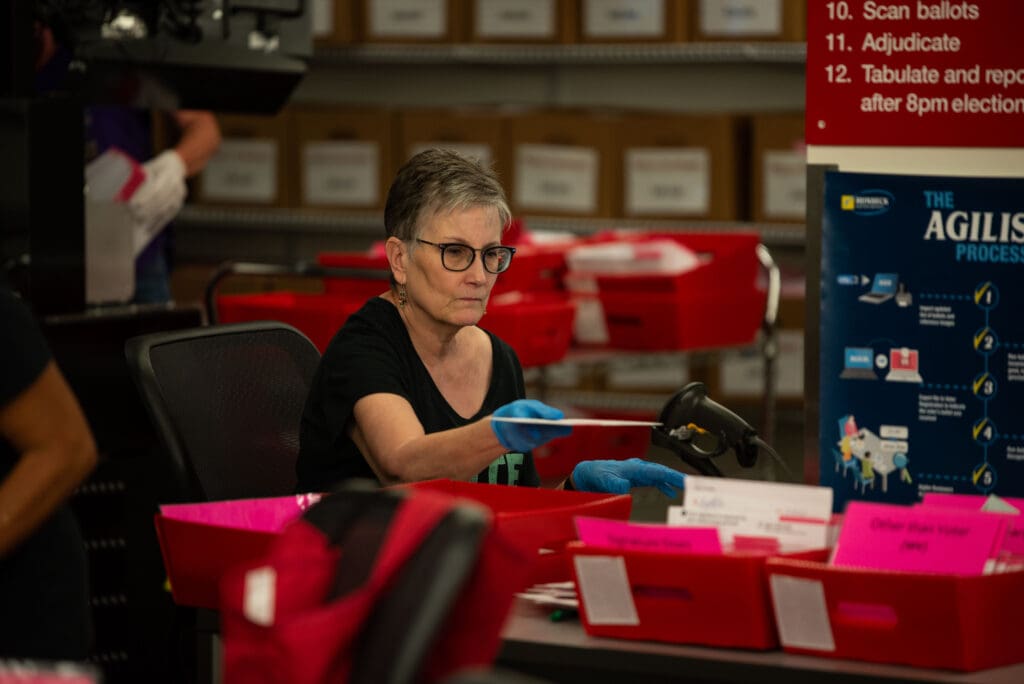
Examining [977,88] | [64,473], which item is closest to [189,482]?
[64,473]

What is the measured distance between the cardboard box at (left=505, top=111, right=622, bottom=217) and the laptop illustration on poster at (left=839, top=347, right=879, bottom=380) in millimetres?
3355

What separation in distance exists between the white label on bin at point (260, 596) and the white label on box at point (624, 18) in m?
4.64

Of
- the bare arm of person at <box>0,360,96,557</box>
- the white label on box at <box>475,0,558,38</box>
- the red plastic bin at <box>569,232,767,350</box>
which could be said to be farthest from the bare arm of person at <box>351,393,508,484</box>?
the white label on box at <box>475,0,558,38</box>

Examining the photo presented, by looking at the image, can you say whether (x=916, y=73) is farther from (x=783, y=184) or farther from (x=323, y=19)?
(x=323, y=19)

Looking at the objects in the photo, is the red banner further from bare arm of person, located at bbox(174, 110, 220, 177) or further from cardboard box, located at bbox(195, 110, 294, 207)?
cardboard box, located at bbox(195, 110, 294, 207)

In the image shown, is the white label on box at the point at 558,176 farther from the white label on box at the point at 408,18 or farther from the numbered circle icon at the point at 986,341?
the numbered circle icon at the point at 986,341

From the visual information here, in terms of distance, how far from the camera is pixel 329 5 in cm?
607

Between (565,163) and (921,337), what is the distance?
3500 mm

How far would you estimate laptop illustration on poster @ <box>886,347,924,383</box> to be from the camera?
7.87 feet

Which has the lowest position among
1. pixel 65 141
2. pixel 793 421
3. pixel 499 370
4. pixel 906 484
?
pixel 793 421

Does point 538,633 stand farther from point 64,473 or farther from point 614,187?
point 614,187

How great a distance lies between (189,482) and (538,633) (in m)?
0.81

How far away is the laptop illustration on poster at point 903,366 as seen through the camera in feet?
7.87

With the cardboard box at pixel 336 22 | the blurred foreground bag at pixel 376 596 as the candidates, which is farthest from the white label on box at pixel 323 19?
the blurred foreground bag at pixel 376 596
